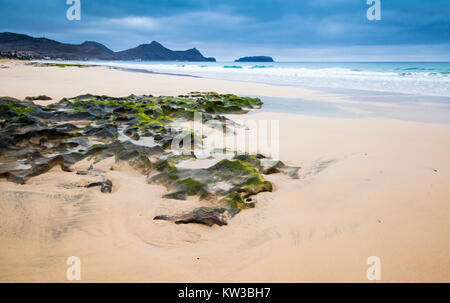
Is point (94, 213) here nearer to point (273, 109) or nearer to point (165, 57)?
point (273, 109)

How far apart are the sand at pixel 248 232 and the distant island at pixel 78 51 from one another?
105559 mm

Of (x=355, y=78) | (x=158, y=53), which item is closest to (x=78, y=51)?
(x=158, y=53)

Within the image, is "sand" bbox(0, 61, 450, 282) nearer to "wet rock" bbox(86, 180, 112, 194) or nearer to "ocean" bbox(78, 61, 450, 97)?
"wet rock" bbox(86, 180, 112, 194)

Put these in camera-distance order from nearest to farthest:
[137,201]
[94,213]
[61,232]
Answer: [61,232], [94,213], [137,201]

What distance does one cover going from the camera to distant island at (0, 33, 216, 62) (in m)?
105

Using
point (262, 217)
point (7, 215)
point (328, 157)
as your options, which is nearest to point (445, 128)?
point (328, 157)

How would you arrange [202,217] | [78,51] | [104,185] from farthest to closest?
1. [78,51]
2. [104,185]
3. [202,217]

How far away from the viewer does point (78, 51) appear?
11675cm

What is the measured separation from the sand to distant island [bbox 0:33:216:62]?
106 metres

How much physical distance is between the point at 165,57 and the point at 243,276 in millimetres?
155795

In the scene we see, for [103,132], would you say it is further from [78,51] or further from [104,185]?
[78,51]

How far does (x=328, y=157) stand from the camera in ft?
12.2

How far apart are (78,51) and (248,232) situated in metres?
139

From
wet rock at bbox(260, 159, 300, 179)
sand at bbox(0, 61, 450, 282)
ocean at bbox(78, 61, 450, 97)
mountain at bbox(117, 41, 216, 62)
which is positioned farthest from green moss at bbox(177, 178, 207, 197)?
mountain at bbox(117, 41, 216, 62)
